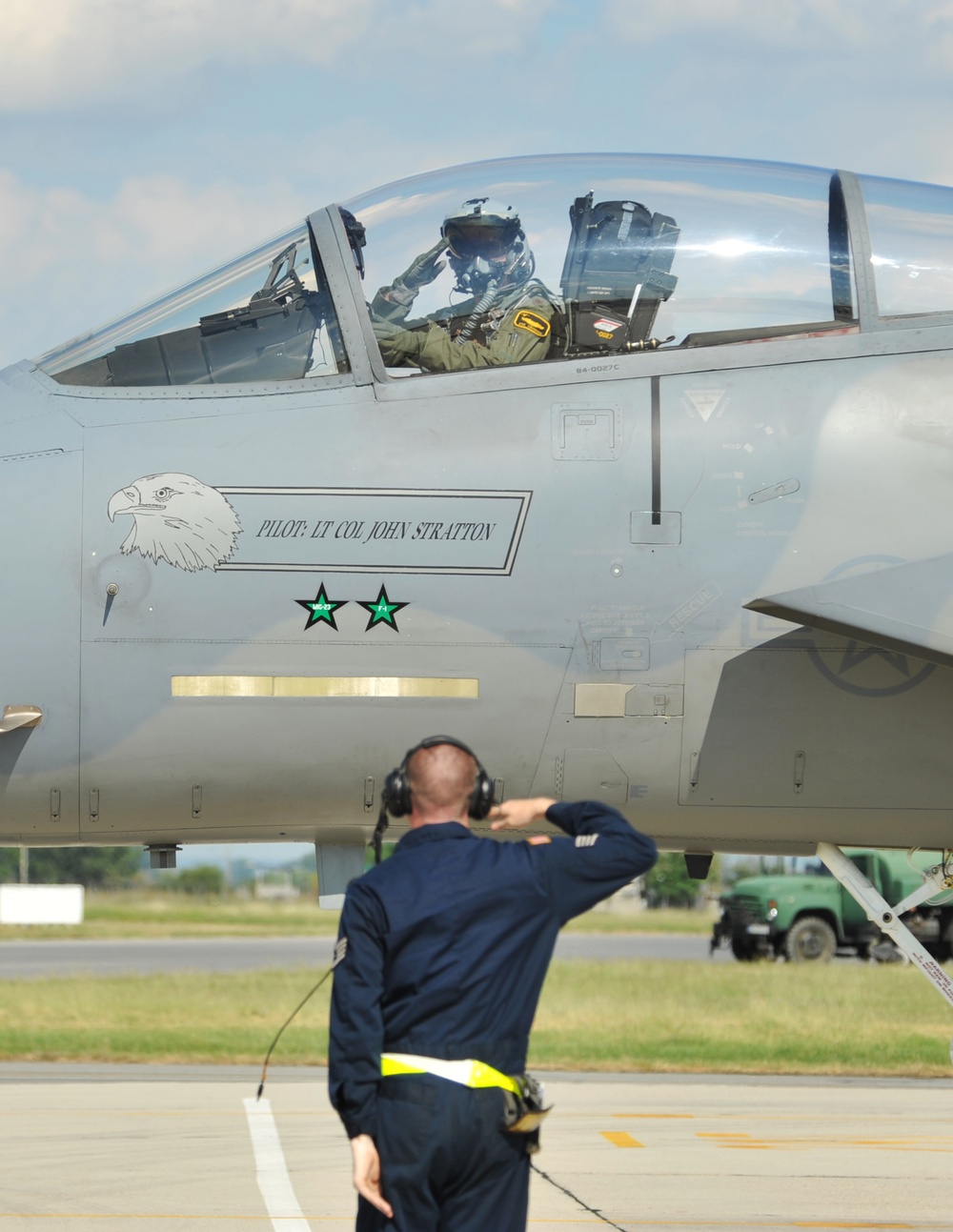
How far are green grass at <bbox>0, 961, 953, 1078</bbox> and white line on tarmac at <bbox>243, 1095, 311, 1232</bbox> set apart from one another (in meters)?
4.03

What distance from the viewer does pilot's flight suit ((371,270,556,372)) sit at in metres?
5.59

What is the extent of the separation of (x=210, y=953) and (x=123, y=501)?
3445 centimetres

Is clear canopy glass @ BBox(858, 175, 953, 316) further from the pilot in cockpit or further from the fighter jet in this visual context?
the pilot in cockpit

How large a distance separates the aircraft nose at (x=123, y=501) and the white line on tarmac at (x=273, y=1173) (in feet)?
10.1

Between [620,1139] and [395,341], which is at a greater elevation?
[395,341]

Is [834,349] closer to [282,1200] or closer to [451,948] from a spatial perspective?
[451,948]

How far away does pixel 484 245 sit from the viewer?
19.3ft

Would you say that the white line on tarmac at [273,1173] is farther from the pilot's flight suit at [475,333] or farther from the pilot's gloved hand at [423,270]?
the pilot's gloved hand at [423,270]

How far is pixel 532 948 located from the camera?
3.93 m

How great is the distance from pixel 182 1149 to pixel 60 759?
6.33m

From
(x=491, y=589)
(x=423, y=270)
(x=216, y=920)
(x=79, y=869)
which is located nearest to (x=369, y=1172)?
(x=491, y=589)

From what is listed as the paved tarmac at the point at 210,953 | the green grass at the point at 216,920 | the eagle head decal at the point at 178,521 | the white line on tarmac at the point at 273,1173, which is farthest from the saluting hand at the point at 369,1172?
the green grass at the point at 216,920

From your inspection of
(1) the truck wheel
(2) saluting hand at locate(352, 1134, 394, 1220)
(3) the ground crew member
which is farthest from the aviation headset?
(1) the truck wheel

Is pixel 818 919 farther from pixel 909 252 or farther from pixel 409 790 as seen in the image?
pixel 409 790
